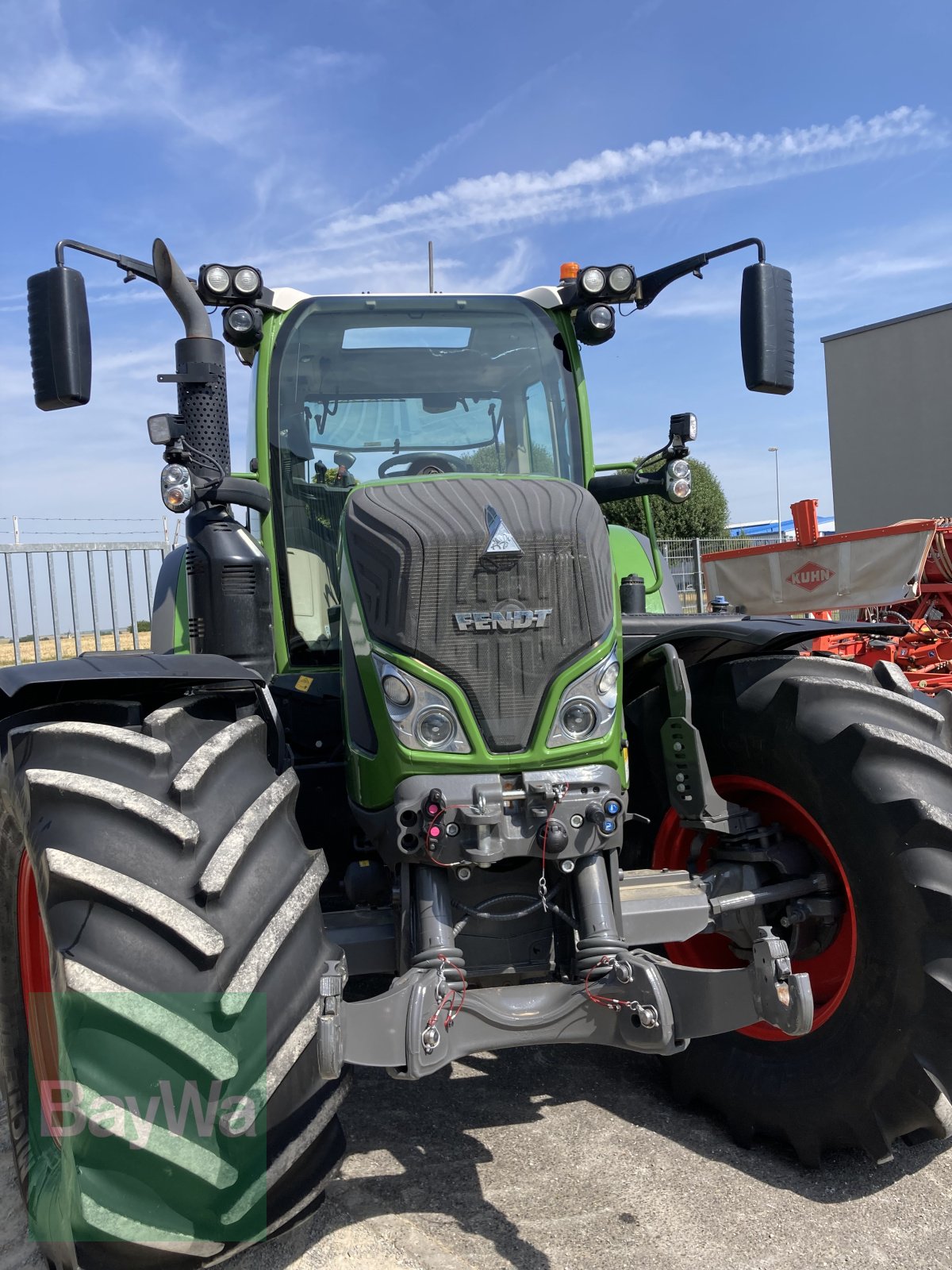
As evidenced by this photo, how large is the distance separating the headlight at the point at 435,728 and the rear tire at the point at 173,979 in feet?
1.09

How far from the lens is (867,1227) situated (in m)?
2.46

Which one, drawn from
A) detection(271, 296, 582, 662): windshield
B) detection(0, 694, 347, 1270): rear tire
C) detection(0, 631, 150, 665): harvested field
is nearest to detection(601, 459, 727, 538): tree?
detection(0, 631, 150, 665): harvested field

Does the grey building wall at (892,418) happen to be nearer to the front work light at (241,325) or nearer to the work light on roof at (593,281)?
the work light on roof at (593,281)

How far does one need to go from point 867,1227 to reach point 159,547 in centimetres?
876

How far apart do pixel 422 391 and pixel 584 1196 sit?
2656 millimetres

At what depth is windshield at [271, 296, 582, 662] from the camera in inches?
147

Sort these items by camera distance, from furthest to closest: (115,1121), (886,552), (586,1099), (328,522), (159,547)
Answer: (886,552) → (159,547) → (328,522) → (586,1099) → (115,1121)

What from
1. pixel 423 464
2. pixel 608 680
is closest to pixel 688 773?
pixel 608 680

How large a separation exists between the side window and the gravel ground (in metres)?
2.12

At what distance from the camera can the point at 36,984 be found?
2.66 metres

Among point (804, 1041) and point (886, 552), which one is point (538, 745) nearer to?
point (804, 1041)

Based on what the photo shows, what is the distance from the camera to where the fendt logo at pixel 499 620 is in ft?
8.25

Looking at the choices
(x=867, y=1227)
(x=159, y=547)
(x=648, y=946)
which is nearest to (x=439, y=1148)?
(x=648, y=946)

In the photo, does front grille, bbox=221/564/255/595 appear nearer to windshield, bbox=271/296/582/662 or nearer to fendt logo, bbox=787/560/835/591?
windshield, bbox=271/296/582/662
